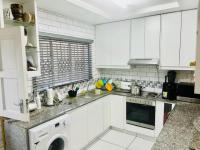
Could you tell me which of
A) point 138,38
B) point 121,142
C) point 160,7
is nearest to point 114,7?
point 160,7

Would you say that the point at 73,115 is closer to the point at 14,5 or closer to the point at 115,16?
the point at 14,5

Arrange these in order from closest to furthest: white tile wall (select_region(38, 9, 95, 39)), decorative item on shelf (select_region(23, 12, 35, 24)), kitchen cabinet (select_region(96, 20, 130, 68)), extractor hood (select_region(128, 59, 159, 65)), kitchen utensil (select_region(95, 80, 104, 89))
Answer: decorative item on shelf (select_region(23, 12, 35, 24)) < white tile wall (select_region(38, 9, 95, 39)) < extractor hood (select_region(128, 59, 159, 65)) < kitchen cabinet (select_region(96, 20, 130, 68)) < kitchen utensil (select_region(95, 80, 104, 89))

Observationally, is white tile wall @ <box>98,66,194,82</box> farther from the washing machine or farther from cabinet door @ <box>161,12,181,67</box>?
the washing machine

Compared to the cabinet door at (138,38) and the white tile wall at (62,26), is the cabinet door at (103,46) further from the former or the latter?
the cabinet door at (138,38)

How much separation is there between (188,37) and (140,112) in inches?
60.9

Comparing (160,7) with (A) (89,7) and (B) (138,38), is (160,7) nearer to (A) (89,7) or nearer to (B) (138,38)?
(B) (138,38)

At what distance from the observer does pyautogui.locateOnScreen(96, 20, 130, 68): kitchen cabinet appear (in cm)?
319

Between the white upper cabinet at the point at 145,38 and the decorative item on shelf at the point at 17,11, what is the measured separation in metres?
2.00

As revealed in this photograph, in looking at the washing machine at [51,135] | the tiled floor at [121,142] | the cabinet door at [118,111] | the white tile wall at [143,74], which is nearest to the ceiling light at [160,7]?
the white tile wall at [143,74]

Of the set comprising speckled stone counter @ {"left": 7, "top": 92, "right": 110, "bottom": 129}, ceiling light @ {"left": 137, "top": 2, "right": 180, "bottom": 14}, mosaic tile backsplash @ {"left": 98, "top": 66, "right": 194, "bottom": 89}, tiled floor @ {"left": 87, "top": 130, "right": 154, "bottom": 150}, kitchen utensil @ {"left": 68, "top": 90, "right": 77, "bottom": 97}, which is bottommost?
tiled floor @ {"left": 87, "top": 130, "right": 154, "bottom": 150}

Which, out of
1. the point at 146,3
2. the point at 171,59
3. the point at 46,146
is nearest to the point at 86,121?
the point at 46,146

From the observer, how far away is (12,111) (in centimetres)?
175

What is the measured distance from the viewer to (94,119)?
2.81 m

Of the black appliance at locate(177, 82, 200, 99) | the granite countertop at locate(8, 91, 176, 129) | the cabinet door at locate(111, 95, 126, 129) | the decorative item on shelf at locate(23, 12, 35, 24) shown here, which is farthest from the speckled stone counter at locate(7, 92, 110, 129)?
the black appliance at locate(177, 82, 200, 99)
